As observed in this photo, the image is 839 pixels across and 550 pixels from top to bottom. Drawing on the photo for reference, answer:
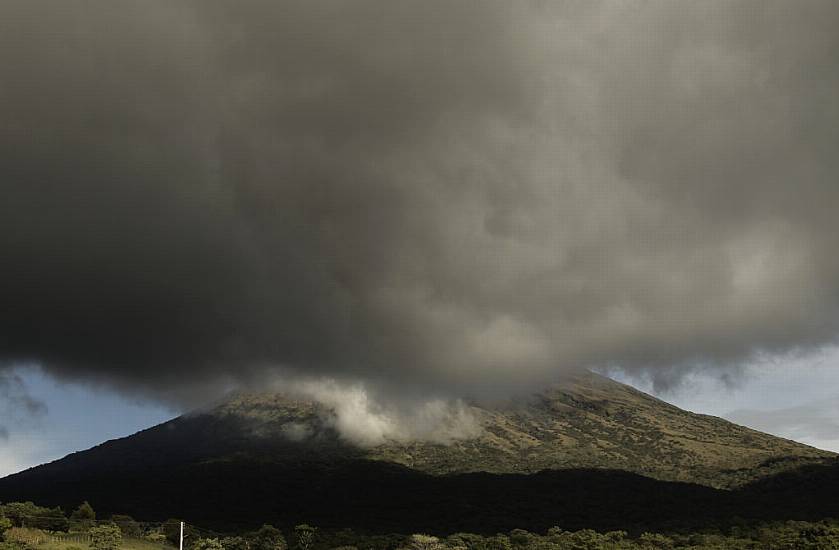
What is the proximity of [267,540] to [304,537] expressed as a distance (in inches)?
572

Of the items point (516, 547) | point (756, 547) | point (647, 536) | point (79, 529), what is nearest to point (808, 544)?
point (756, 547)

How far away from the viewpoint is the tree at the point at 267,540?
16050 centimetres

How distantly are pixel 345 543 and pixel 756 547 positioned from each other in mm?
98012

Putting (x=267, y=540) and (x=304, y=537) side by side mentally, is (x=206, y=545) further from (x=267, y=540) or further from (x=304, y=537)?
(x=304, y=537)

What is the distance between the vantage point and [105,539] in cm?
9350

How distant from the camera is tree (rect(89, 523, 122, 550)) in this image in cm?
8645

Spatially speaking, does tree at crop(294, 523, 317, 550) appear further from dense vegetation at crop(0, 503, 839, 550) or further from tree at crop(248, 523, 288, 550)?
tree at crop(248, 523, 288, 550)

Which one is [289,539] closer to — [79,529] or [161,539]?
[161,539]

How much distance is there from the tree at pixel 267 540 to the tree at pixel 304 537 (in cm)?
614

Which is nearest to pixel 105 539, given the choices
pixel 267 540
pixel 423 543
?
pixel 267 540

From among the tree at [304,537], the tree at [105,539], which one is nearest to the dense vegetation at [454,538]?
the tree at [304,537]

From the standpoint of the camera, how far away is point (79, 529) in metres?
116

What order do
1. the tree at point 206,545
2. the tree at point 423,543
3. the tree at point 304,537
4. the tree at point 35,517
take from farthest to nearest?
1. the tree at point 304,537
2. the tree at point 423,543
3. the tree at point 206,545
4. the tree at point 35,517

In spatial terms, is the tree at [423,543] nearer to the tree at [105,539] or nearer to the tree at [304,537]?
the tree at [304,537]
